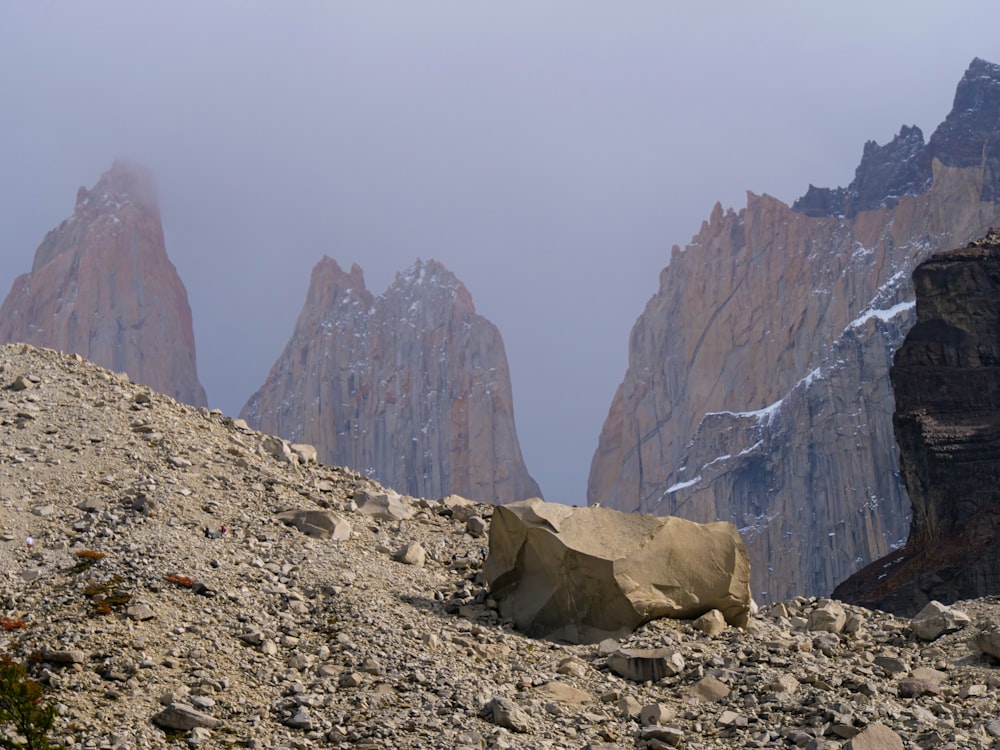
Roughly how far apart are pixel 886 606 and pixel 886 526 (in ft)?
198

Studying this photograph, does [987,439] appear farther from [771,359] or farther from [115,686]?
[115,686]

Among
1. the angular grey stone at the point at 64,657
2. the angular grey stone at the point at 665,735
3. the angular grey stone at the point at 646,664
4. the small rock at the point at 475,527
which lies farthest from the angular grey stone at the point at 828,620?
the angular grey stone at the point at 64,657

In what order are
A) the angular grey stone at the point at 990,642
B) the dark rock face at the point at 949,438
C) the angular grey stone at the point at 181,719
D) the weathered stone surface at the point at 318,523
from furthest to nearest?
1. the dark rock face at the point at 949,438
2. the weathered stone surface at the point at 318,523
3. the angular grey stone at the point at 990,642
4. the angular grey stone at the point at 181,719

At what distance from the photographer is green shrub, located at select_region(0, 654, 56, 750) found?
15.8 m

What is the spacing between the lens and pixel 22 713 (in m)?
16.0

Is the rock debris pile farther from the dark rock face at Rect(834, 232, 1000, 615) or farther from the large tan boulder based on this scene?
the dark rock face at Rect(834, 232, 1000, 615)

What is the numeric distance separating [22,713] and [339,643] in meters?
5.55

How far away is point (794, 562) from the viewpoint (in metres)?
163

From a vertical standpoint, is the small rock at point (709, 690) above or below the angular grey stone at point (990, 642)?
below

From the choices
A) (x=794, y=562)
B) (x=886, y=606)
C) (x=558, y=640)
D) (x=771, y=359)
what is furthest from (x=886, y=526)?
(x=558, y=640)

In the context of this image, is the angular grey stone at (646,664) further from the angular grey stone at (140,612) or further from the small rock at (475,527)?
the small rock at (475,527)

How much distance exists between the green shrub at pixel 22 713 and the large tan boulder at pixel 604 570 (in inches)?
365

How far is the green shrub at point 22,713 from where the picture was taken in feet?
51.9

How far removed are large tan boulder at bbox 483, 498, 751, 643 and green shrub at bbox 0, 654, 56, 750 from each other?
926 cm
